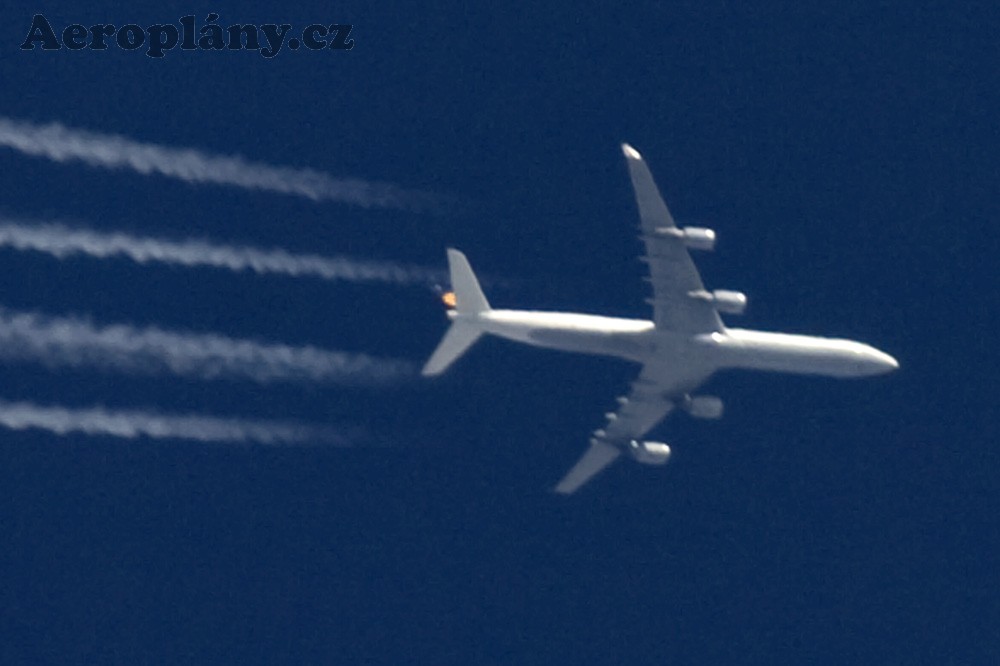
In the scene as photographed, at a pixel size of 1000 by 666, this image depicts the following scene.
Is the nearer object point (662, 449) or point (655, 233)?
point (655, 233)

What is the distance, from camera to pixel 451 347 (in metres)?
103

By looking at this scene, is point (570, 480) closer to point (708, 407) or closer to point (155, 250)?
point (708, 407)

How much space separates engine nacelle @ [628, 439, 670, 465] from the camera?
11000 cm

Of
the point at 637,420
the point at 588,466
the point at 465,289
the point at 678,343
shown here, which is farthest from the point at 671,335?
the point at 588,466

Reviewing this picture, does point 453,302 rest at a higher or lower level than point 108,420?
higher

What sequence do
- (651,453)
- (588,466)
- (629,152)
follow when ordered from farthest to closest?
(588,466), (651,453), (629,152)

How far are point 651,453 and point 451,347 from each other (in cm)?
1239

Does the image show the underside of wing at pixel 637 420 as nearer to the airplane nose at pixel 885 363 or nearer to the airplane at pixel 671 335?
the airplane at pixel 671 335

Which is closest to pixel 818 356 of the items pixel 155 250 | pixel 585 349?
pixel 585 349

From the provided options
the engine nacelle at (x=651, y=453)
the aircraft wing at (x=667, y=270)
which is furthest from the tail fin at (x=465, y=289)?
the engine nacelle at (x=651, y=453)

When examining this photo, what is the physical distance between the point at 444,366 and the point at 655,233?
421 inches

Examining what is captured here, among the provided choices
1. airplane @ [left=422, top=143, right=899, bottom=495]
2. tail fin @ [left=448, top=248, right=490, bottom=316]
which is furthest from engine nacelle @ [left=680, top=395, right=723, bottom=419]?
tail fin @ [left=448, top=248, right=490, bottom=316]

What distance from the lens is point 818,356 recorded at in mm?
104188

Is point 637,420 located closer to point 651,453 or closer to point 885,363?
point 651,453
